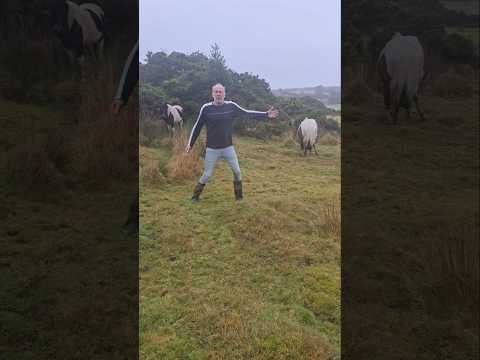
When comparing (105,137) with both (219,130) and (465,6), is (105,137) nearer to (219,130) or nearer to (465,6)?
(219,130)

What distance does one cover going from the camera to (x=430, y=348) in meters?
4.37

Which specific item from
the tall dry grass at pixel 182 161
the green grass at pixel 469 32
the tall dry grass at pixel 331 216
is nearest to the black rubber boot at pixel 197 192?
the tall dry grass at pixel 182 161

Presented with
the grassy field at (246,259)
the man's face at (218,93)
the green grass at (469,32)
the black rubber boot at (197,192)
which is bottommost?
the grassy field at (246,259)

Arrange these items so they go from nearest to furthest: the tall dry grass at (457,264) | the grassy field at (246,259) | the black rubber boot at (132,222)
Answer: the tall dry grass at (457,264) → the grassy field at (246,259) → the black rubber boot at (132,222)

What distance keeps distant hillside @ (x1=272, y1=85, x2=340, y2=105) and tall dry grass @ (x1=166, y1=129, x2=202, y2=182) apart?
3.70ft

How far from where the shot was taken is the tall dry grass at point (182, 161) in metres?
5.13

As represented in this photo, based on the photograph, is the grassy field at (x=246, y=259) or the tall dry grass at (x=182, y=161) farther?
the tall dry grass at (x=182, y=161)

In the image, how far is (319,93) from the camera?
523 centimetres

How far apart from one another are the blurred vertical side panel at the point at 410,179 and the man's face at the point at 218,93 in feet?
4.24

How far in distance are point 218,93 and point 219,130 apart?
40 cm

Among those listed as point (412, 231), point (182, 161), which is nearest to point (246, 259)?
point (182, 161)

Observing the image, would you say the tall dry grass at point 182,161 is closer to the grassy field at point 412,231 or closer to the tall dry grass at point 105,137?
→ the tall dry grass at point 105,137

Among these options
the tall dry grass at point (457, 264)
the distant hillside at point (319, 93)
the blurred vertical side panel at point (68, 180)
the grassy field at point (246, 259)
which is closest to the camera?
the tall dry grass at point (457, 264)

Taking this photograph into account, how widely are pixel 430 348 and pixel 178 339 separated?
7.87 ft
